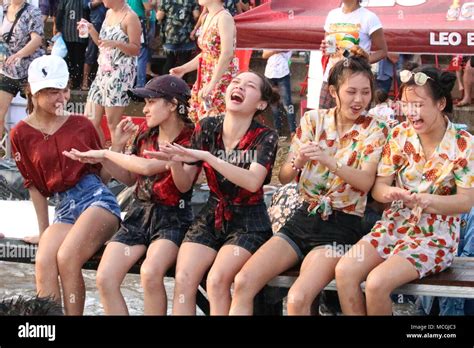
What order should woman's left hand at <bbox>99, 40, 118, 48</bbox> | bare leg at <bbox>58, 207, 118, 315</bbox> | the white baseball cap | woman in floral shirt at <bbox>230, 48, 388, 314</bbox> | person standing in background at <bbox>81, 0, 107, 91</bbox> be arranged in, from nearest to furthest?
woman in floral shirt at <bbox>230, 48, 388, 314</bbox> → bare leg at <bbox>58, 207, 118, 315</bbox> → the white baseball cap → woman's left hand at <bbox>99, 40, 118, 48</bbox> → person standing in background at <bbox>81, 0, 107, 91</bbox>

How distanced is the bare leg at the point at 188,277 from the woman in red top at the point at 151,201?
127 mm

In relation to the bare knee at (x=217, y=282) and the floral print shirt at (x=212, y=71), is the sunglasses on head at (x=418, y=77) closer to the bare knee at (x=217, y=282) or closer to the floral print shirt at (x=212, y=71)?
the bare knee at (x=217, y=282)

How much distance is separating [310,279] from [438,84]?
3.81ft

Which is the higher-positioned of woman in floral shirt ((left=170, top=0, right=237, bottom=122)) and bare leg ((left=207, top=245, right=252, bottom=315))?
woman in floral shirt ((left=170, top=0, right=237, bottom=122))

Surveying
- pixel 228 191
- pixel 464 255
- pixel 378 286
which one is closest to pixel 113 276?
pixel 228 191

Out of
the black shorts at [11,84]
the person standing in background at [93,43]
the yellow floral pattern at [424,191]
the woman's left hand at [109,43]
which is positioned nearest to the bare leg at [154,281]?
the yellow floral pattern at [424,191]

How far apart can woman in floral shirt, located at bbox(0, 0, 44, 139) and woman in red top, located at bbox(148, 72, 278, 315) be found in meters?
4.48

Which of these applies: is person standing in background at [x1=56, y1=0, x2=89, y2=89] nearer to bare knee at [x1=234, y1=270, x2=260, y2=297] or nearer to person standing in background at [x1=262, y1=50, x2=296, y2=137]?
person standing in background at [x1=262, y1=50, x2=296, y2=137]

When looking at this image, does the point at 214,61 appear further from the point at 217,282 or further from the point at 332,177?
the point at 217,282

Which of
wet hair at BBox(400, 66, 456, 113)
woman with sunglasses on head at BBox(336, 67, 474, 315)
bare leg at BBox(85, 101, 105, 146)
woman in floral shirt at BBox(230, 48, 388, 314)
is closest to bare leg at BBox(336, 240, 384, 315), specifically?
woman with sunglasses on head at BBox(336, 67, 474, 315)

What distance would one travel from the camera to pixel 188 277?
5910 mm

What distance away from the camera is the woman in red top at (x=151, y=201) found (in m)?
6.07

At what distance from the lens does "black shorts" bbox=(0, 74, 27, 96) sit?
1053 cm

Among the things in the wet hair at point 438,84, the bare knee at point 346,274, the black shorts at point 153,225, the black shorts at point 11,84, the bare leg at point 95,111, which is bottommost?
the bare knee at point 346,274
